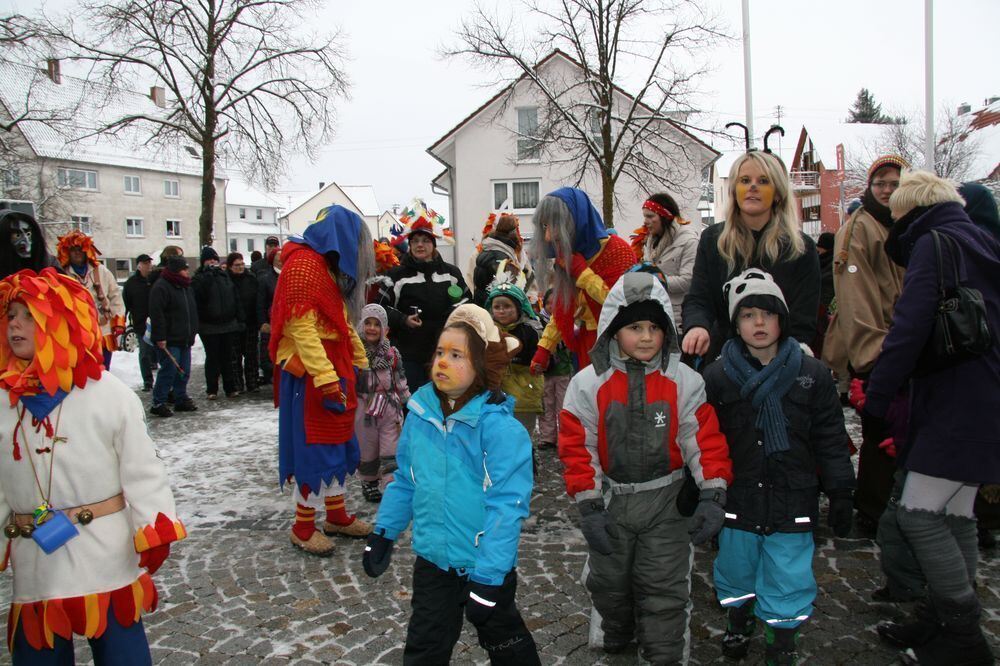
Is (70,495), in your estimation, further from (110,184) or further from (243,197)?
(243,197)

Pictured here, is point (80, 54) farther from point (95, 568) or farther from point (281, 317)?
point (95, 568)

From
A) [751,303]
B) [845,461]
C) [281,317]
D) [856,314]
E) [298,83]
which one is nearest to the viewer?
[845,461]

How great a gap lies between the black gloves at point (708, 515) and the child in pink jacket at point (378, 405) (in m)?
3.08

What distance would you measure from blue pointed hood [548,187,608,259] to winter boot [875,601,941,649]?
102 inches

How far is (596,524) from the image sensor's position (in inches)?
107

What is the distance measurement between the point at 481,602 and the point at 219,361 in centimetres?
894

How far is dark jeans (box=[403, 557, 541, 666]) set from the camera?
2545 millimetres

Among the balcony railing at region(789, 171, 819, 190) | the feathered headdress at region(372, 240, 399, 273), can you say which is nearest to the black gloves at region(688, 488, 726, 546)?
the feathered headdress at region(372, 240, 399, 273)

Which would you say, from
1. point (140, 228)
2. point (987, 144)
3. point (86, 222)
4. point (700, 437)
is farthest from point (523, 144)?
point (140, 228)

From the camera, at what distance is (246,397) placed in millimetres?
10266

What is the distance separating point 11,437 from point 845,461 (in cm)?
323

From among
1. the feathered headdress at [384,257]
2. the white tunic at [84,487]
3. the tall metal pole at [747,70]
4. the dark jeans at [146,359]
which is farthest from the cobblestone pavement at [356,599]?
the tall metal pole at [747,70]

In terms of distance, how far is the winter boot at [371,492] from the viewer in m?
5.37

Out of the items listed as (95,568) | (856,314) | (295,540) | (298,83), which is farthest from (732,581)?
(298,83)
